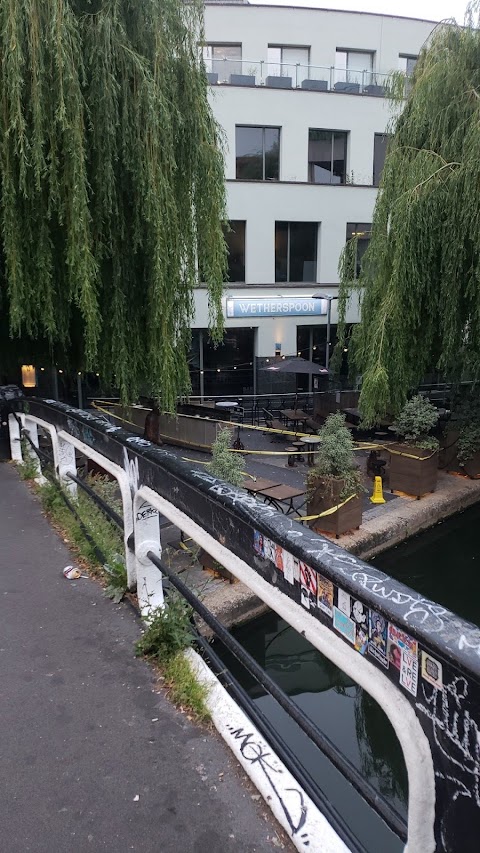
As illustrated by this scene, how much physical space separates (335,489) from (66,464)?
4352mm

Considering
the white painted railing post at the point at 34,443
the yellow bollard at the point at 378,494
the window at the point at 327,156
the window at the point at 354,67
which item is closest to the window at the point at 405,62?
the window at the point at 354,67

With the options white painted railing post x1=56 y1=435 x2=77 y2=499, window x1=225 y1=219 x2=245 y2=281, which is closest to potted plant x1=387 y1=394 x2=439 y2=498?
white painted railing post x1=56 y1=435 x2=77 y2=499

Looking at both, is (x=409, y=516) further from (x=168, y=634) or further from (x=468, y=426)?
(x=168, y=634)

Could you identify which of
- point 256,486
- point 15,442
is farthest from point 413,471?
point 15,442

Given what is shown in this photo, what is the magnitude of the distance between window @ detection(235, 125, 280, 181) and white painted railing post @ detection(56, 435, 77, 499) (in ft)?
53.0

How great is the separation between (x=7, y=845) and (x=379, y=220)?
1231 cm

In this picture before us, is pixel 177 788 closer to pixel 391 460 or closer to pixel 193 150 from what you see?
pixel 193 150

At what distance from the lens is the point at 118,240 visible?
6375mm

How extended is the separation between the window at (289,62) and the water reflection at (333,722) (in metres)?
19.2

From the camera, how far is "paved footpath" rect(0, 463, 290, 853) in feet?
6.64

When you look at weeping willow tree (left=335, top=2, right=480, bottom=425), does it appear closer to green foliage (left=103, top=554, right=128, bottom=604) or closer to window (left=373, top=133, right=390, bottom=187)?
green foliage (left=103, top=554, right=128, bottom=604)

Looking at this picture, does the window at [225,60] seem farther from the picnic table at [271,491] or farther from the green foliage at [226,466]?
the green foliage at [226,466]

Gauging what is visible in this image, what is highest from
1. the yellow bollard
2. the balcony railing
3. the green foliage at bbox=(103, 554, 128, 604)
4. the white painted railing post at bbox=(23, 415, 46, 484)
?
the balcony railing

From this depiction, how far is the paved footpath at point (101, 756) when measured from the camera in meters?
2.02
